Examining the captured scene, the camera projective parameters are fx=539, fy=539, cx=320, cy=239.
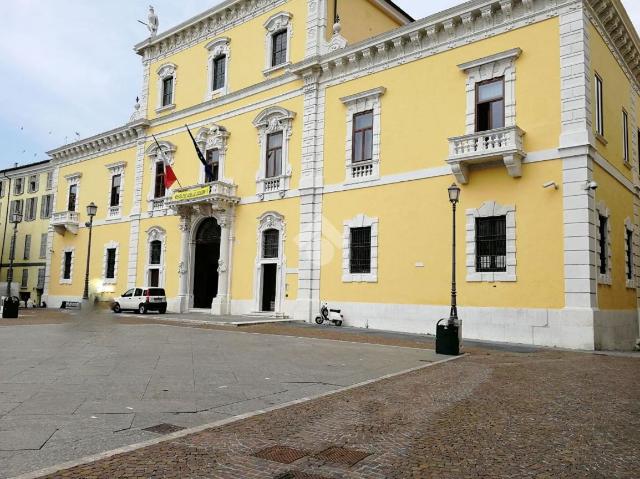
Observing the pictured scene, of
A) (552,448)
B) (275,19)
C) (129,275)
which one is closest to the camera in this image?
(552,448)

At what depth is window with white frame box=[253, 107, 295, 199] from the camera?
25078mm

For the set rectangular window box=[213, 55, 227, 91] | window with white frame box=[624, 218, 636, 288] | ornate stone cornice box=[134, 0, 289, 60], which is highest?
ornate stone cornice box=[134, 0, 289, 60]

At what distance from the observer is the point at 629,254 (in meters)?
20.7

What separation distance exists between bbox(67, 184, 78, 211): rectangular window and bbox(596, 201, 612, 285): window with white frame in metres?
33.9

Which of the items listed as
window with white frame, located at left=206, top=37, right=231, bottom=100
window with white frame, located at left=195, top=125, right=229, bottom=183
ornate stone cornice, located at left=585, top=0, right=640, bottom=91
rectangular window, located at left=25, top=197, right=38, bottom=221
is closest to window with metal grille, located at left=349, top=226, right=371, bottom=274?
window with white frame, located at left=195, top=125, right=229, bottom=183

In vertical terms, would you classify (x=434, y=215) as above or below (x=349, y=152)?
below

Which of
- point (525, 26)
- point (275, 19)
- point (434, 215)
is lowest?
point (434, 215)

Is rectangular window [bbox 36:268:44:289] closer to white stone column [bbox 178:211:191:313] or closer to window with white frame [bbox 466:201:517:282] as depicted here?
white stone column [bbox 178:211:191:313]

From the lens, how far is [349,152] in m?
22.8

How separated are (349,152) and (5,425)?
60.7ft

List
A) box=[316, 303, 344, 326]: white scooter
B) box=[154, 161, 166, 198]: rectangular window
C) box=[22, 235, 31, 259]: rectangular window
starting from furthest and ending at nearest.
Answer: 1. box=[22, 235, 31, 259]: rectangular window
2. box=[154, 161, 166, 198]: rectangular window
3. box=[316, 303, 344, 326]: white scooter

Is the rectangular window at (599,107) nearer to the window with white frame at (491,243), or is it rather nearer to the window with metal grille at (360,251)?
the window with white frame at (491,243)

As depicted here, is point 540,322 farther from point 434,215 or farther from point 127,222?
point 127,222

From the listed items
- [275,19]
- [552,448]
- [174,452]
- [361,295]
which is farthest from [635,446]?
[275,19]
